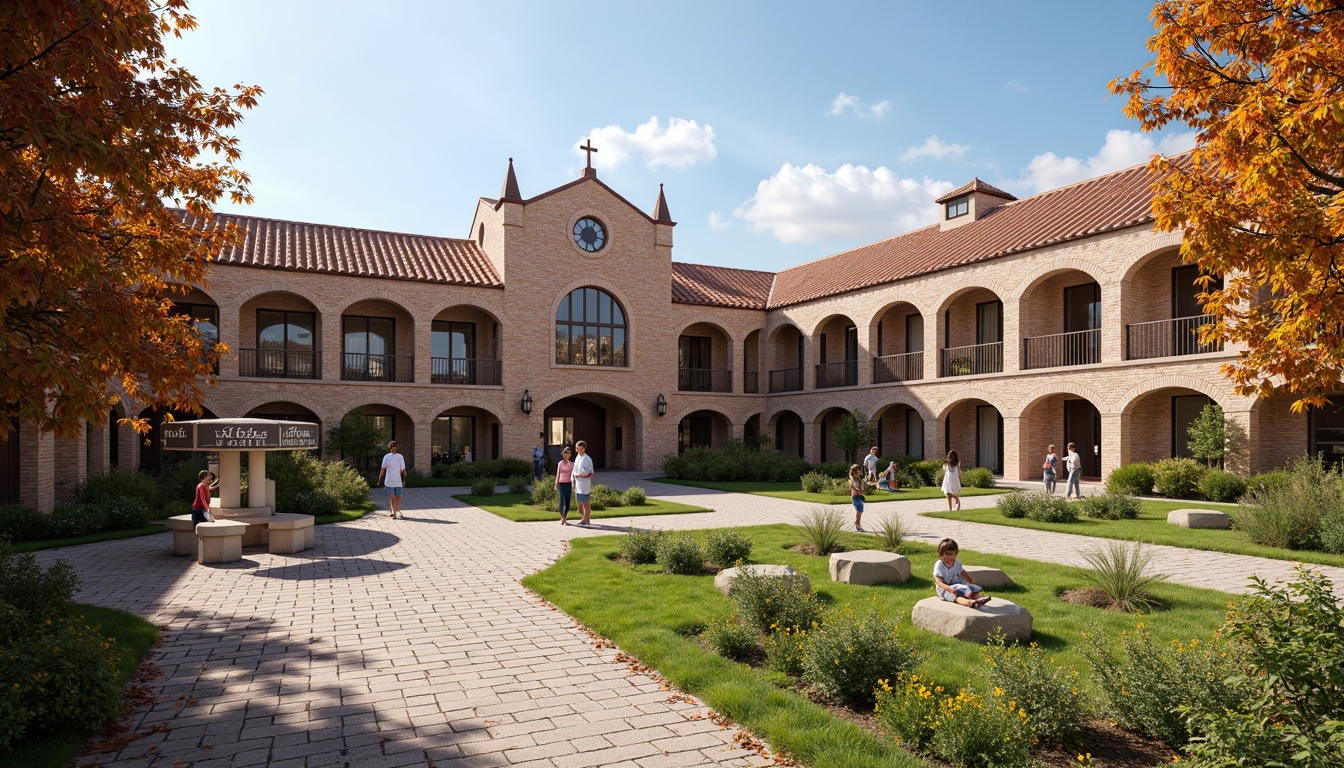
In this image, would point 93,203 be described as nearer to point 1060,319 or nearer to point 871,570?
point 871,570

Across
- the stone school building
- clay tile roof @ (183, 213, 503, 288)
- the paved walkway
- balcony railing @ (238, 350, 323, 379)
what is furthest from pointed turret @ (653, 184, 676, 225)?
the paved walkway

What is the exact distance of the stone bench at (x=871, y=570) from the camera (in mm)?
8992

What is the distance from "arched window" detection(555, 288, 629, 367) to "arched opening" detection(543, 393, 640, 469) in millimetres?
1921

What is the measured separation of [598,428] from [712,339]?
6560 mm

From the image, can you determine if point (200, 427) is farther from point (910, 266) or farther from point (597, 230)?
point (910, 266)

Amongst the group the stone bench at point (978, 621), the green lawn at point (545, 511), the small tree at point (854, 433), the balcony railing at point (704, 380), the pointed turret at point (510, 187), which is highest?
the pointed turret at point (510, 187)

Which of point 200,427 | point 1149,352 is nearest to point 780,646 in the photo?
point 200,427

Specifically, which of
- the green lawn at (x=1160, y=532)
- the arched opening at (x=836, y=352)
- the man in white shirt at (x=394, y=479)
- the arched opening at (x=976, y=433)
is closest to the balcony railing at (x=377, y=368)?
the man in white shirt at (x=394, y=479)

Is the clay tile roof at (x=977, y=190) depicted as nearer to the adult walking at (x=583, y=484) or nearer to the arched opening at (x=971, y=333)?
the arched opening at (x=971, y=333)

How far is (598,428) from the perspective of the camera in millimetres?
33938

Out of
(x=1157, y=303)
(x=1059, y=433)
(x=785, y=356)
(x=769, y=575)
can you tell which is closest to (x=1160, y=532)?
(x=769, y=575)

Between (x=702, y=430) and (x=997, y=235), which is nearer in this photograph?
(x=997, y=235)

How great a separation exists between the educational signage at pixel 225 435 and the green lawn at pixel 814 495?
38.8 feet

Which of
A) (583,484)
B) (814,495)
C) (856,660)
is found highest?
(583,484)
